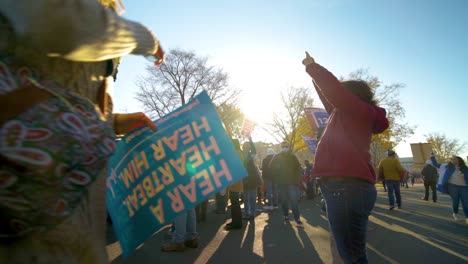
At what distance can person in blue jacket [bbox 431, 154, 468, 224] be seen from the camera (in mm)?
7301

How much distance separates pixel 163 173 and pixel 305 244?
4159 millimetres

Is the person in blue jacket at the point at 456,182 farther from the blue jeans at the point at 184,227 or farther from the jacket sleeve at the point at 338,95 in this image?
the jacket sleeve at the point at 338,95

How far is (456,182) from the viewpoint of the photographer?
24.6ft

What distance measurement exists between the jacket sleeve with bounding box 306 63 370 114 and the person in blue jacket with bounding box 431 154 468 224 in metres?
6.95

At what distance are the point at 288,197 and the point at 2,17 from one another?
7349 mm

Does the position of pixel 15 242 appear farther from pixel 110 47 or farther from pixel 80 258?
pixel 110 47

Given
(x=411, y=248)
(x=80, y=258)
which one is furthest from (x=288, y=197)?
(x=80, y=258)

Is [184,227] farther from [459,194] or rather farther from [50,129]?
[459,194]

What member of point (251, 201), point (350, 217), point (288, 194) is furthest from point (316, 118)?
point (350, 217)

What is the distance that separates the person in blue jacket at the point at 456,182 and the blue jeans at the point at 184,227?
6.52 m

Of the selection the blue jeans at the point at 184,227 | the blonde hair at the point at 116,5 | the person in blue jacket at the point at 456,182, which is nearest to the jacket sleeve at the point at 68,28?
the blonde hair at the point at 116,5

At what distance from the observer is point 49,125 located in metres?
0.65

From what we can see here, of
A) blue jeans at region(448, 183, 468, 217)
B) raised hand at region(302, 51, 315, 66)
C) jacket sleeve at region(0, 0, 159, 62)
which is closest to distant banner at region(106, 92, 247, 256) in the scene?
jacket sleeve at region(0, 0, 159, 62)

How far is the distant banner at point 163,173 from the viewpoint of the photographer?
4.69ft
